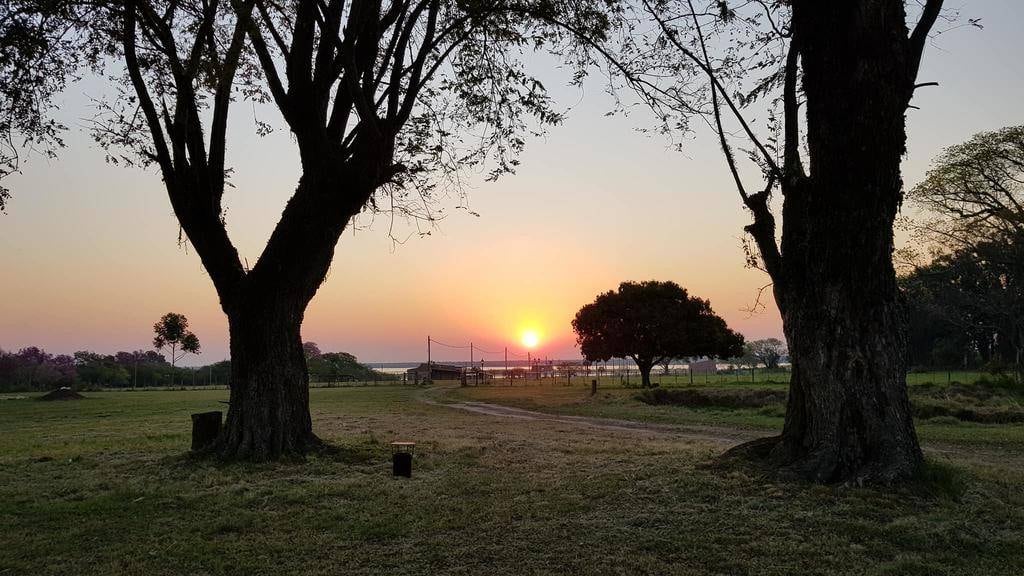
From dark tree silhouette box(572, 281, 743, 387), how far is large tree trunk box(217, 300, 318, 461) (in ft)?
123

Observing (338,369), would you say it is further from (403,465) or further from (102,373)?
(403,465)

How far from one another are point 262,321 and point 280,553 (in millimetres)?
6355

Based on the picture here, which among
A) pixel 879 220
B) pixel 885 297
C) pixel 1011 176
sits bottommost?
pixel 885 297

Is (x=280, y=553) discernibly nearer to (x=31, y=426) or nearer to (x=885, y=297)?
(x=885, y=297)

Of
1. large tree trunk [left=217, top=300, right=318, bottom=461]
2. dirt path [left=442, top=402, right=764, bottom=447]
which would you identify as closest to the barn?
dirt path [left=442, top=402, right=764, bottom=447]

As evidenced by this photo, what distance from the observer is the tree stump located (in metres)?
12.1

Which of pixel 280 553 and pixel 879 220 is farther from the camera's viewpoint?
pixel 879 220

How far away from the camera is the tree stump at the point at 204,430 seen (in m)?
12.1

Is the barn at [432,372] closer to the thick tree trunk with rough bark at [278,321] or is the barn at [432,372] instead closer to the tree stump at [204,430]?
the tree stump at [204,430]

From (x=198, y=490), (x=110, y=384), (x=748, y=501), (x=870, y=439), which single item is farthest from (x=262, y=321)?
(x=110, y=384)

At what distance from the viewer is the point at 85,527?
6902mm

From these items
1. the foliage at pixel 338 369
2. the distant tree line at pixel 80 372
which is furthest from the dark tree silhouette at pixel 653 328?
the distant tree line at pixel 80 372

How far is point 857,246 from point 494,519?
5.43 meters

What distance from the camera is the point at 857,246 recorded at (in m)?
7.92
